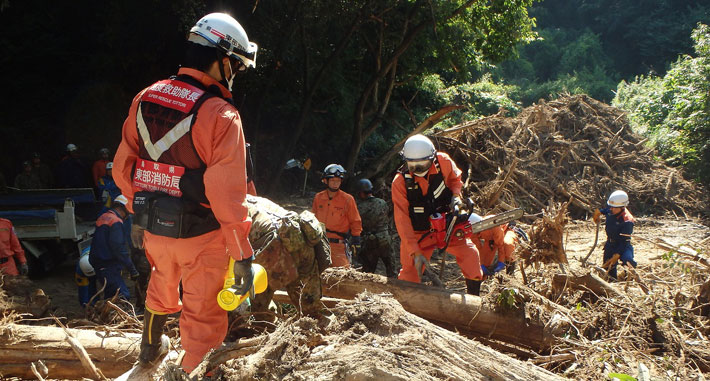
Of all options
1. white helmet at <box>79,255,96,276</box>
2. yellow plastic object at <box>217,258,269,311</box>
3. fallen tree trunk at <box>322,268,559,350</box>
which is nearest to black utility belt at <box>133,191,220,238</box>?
yellow plastic object at <box>217,258,269,311</box>

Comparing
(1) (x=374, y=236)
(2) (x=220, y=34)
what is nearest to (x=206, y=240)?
(2) (x=220, y=34)

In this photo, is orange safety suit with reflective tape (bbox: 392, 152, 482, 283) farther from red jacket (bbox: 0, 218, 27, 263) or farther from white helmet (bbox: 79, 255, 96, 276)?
red jacket (bbox: 0, 218, 27, 263)

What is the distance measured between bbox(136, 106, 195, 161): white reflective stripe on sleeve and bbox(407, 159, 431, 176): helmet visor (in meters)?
2.87

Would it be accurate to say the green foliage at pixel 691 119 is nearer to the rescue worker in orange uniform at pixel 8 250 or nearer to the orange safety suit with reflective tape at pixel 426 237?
the orange safety suit with reflective tape at pixel 426 237

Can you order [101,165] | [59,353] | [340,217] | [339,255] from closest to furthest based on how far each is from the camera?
[59,353] < [339,255] < [340,217] < [101,165]

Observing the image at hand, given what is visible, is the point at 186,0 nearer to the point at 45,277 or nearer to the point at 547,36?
the point at 45,277

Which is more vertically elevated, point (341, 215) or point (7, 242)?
point (341, 215)

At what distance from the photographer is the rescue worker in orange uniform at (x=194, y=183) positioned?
3025 mm

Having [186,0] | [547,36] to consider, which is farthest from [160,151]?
[547,36]

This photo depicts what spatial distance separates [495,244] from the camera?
678 centimetres

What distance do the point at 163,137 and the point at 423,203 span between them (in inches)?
124

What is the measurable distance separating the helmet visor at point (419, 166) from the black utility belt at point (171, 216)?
A: 8.98ft

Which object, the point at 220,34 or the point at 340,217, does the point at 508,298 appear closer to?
the point at 220,34

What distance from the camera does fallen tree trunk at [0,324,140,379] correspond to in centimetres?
377
